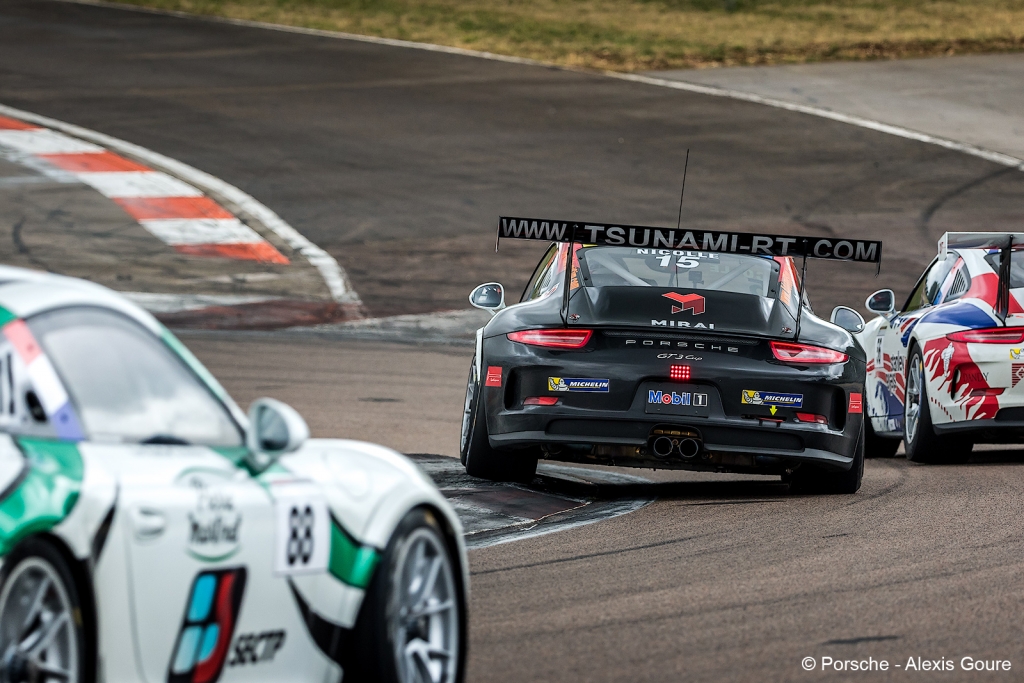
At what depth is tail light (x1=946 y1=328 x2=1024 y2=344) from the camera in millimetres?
11422

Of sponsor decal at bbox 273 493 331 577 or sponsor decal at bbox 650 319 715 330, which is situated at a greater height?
sponsor decal at bbox 273 493 331 577

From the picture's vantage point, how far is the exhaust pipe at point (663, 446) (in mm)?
9406

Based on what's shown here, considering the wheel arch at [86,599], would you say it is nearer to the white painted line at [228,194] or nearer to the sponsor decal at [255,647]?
the sponsor decal at [255,647]

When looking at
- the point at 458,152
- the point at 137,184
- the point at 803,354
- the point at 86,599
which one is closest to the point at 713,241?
the point at 803,354

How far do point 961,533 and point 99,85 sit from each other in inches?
947

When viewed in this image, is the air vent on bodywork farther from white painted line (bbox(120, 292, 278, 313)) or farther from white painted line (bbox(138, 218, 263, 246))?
white painted line (bbox(138, 218, 263, 246))

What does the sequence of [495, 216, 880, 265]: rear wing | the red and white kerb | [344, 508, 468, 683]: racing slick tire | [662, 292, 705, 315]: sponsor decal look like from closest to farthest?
[344, 508, 468, 683]: racing slick tire < [495, 216, 880, 265]: rear wing < [662, 292, 705, 315]: sponsor decal < the red and white kerb

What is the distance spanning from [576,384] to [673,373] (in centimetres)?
48

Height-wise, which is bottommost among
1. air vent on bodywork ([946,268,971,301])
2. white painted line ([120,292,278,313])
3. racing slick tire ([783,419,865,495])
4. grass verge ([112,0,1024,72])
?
white painted line ([120,292,278,313])

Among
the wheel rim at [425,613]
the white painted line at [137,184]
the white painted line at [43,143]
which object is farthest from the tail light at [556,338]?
the white painted line at [43,143]

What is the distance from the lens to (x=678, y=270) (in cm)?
1016

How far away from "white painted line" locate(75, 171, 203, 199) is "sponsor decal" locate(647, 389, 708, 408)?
15213 mm

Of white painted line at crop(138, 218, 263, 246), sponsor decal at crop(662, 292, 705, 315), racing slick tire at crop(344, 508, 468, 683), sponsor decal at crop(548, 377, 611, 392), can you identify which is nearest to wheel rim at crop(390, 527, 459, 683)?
racing slick tire at crop(344, 508, 468, 683)

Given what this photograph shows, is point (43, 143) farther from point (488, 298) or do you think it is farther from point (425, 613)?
point (425, 613)
